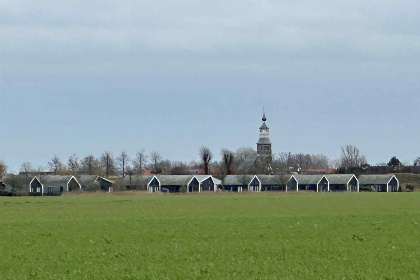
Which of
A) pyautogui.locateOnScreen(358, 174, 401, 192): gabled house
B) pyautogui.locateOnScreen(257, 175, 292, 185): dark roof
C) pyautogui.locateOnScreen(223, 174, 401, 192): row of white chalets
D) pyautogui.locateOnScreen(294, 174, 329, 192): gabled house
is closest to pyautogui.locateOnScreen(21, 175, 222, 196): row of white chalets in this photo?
pyautogui.locateOnScreen(223, 174, 401, 192): row of white chalets

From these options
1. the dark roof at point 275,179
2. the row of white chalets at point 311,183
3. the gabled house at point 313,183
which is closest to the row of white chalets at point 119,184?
the row of white chalets at point 311,183

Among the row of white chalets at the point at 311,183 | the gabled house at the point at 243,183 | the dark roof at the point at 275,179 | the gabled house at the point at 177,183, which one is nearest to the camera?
the gabled house at the point at 177,183

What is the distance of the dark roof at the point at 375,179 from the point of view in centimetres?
18071

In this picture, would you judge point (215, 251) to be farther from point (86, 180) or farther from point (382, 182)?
point (382, 182)

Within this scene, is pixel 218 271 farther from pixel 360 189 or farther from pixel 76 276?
pixel 360 189

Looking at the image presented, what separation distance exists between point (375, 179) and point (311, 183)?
17.5 m

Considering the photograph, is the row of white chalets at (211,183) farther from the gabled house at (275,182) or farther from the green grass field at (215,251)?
the green grass field at (215,251)

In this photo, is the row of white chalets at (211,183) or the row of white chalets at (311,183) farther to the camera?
the row of white chalets at (311,183)

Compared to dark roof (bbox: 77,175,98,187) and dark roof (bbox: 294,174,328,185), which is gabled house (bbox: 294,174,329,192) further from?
dark roof (bbox: 77,175,98,187)

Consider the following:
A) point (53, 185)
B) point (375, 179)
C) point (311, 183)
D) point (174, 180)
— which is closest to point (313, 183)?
point (311, 183)

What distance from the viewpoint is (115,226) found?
121 feet

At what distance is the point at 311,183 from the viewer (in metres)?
178

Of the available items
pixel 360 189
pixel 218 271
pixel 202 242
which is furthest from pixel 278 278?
pixel 360 189

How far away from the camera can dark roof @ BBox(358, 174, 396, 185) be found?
180712 mm
